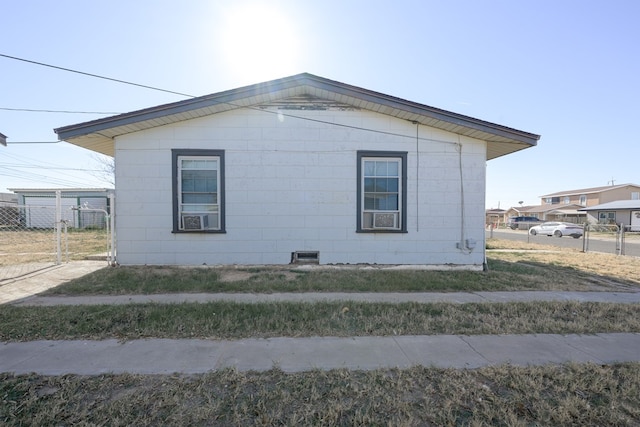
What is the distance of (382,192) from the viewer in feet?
27.2

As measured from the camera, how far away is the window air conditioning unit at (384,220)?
27.1 ft

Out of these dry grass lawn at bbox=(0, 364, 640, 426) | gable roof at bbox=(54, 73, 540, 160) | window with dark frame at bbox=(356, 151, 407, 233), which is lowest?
dry grass lawn at bbox=(0, 364, 640, 426)

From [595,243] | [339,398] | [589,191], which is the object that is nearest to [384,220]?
[339,398]

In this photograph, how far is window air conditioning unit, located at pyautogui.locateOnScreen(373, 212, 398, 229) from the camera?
27.1 feet

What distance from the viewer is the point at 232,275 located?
7348 mm

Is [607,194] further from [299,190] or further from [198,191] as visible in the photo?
[198,191]

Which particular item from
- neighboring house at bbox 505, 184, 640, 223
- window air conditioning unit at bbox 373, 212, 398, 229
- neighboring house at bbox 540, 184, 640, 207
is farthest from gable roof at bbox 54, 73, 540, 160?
neighboring house at bbox 540, 184, 640, 207

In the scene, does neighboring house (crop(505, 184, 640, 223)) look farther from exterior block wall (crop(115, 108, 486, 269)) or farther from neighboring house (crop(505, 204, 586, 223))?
exterior block wall (crop(115, 108, 486, 269))

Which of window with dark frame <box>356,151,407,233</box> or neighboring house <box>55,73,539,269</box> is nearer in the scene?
neighboring house <box>55,73,539,269</box>

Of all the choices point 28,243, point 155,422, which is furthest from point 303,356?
point 28,243

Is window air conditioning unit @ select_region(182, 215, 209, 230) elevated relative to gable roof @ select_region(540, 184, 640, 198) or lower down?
lower down

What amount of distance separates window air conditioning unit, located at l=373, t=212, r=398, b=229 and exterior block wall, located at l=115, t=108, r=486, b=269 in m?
0.30

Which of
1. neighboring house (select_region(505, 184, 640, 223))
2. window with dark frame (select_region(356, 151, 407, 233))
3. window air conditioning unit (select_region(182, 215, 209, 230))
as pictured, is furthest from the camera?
neighboring house (select_region(505, 184, 640, 223))

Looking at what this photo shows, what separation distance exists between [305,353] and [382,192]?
5536mm
